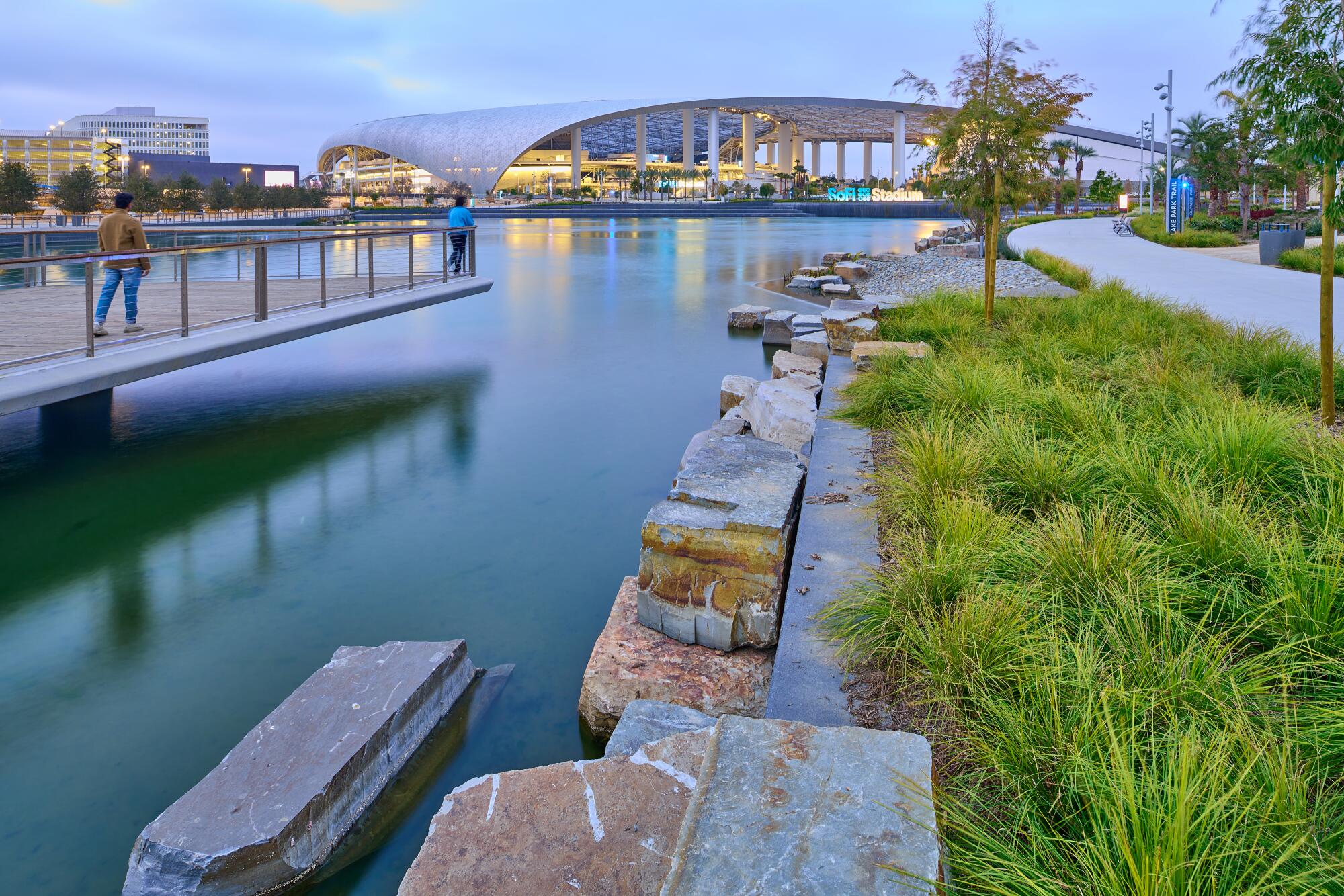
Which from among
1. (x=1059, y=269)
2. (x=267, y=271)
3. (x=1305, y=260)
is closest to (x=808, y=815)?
(x=267, y=271)

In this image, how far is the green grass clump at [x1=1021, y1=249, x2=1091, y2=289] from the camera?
1846 centimetres

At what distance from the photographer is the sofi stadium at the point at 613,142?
373 feet

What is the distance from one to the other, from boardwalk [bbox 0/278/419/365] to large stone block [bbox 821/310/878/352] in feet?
22.5

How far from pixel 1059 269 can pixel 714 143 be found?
95.1 m

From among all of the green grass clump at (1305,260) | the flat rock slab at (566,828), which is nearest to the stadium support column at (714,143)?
the green grass clump at (1305,260)

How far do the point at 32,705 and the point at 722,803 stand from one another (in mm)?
4218

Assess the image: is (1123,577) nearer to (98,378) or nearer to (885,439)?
(885,439)

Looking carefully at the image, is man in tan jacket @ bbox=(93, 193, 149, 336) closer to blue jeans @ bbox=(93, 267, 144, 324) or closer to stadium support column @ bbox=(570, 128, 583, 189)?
blue jeans @ bbox=(93, 267, 144, 324)

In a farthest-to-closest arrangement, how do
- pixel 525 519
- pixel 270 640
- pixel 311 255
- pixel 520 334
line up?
pixel 520 334
pixel 311 255
pixel 525 519
pixel 270 640

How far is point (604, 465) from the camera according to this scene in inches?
376

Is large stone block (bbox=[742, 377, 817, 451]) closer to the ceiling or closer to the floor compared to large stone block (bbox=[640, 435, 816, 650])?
closer to the ceiling

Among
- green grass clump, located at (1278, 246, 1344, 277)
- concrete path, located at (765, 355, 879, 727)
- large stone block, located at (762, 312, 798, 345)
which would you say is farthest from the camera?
green grass clump, located at (1278, 246, 1344, 277)

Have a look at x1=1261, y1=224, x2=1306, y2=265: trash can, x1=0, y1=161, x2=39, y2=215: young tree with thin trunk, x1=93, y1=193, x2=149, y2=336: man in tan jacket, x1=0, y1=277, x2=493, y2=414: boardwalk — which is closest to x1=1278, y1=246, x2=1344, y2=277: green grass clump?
x1=1261, y1=224, x2=1306, y2=265: trash can

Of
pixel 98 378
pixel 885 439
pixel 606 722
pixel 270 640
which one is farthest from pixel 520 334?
pixel 606 722
